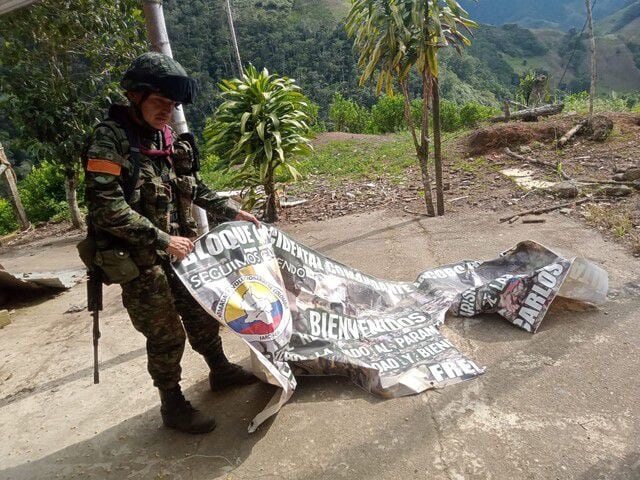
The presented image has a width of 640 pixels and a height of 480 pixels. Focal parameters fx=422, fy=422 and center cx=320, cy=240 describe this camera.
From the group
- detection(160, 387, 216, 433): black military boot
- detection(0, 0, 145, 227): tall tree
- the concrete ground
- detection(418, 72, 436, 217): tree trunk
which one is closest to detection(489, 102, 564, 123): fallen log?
detection(418, 72, 436, 217): tree trunk

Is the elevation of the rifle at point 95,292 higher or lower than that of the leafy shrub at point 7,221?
higher

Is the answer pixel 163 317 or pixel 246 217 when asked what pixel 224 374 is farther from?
pixel 246 217

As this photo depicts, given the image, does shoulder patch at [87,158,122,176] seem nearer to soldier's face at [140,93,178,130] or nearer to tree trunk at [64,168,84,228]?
soldier's face at [140,93,178,130]

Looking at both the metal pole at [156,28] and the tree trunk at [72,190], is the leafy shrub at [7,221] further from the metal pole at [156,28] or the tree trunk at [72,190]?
the metal pole at [156,28]

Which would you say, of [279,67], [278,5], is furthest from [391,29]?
[278,5]

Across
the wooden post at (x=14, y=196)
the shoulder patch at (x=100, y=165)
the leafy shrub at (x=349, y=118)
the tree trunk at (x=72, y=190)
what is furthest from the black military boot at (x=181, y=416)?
the leafy shrub at (x=349, y=118)

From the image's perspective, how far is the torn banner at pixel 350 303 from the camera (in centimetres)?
235

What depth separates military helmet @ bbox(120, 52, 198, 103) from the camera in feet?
6.60

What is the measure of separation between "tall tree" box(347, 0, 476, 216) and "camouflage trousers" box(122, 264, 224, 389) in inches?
162

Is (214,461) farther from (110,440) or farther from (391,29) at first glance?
(391,29)

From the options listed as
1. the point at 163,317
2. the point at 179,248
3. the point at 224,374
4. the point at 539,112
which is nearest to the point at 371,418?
the point at 224,374

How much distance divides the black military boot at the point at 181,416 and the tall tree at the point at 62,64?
6473mm

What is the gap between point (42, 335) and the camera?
3.99m

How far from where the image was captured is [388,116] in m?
18.4
